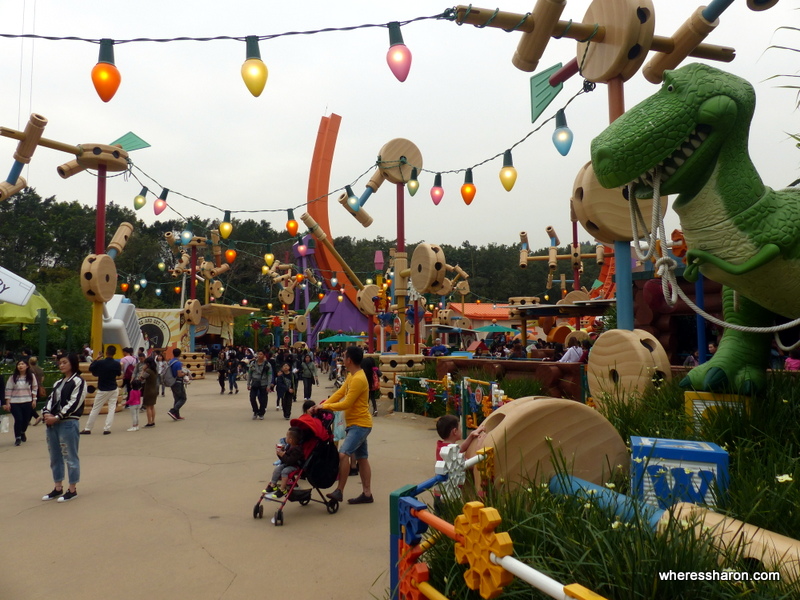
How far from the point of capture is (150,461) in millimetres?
7473

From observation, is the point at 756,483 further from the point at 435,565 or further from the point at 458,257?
the point at 458,257

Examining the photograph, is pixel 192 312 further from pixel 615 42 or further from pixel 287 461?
pixel 615 42

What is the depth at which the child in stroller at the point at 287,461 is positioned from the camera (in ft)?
16.6

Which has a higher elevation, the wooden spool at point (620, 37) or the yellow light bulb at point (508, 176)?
the wooden spool at point (620, 37)

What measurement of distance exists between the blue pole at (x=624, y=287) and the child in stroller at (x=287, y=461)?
10.6 feet

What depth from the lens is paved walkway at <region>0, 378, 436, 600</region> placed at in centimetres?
365

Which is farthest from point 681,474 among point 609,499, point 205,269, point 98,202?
point 205,269

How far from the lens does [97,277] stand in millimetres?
12320

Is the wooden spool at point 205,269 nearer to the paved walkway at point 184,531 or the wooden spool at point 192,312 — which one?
the wooden spool at point 192,312

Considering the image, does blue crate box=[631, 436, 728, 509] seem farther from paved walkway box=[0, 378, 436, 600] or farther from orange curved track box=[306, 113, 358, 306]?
orange curved track box=[306, 113, 358, 306]

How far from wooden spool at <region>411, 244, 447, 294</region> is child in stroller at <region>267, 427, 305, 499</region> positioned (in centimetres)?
651

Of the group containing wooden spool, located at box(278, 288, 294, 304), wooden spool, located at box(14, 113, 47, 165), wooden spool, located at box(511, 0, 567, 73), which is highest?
wooden spool, located at box(14, 113, 47, 165)

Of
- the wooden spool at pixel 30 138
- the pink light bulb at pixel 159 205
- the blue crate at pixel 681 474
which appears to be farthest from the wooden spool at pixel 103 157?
the blue crate at pixel 681 474

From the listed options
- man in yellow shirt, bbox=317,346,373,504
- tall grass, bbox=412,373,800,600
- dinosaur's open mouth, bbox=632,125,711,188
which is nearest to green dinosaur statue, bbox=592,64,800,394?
dinosaur's open mouth, bbox=632,125,711,188
